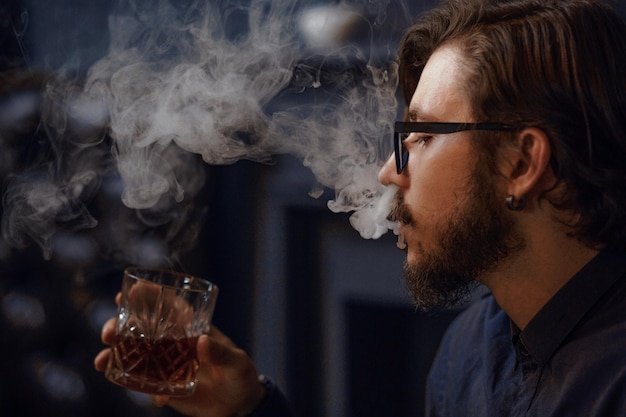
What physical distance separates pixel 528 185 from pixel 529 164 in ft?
0.14

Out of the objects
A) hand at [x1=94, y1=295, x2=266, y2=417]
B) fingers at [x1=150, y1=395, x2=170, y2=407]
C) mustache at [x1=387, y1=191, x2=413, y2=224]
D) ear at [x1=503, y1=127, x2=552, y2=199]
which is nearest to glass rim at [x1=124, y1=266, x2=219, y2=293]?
hand at [x1=94, y1=295, x2=266, y2=417]

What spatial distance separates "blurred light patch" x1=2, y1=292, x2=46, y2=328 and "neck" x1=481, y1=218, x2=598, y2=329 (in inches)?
69.2

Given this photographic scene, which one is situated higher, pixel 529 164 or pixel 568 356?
pixel 529 164

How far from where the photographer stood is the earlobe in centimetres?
132

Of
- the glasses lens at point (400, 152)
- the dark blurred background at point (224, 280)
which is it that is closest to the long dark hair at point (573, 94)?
the glasses lens at point (400, 152)

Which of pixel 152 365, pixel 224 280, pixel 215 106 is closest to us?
pixel 152 365

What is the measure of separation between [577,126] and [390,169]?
0.38 meters

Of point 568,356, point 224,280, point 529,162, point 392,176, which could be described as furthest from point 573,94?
point 224,280

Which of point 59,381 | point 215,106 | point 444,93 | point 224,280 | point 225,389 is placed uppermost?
point 444,93

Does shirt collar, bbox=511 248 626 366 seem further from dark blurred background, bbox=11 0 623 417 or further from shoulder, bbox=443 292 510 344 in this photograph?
dark blurred background, bbox=11 0 623 417

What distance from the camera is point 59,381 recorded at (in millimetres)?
2543

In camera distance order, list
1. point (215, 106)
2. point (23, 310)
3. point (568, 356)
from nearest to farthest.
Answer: point (568, 356)
point (215, 106)
point (23, 310)

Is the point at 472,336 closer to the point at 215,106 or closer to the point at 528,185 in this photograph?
the point at 528,185

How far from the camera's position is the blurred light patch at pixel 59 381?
99.5 inches
